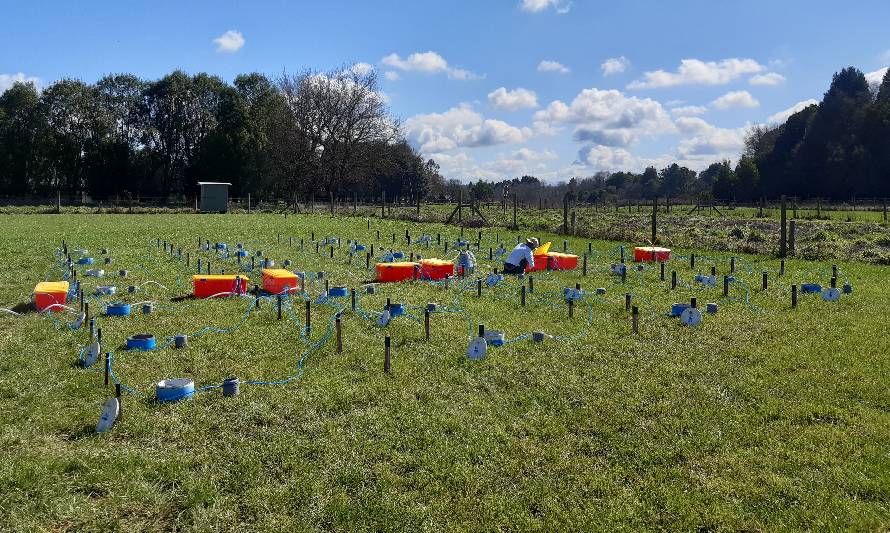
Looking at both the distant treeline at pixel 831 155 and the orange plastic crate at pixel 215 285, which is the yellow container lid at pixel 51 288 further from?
the distant treeline at pixel 831 155

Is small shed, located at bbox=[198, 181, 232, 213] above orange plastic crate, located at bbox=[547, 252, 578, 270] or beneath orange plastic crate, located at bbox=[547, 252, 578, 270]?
above

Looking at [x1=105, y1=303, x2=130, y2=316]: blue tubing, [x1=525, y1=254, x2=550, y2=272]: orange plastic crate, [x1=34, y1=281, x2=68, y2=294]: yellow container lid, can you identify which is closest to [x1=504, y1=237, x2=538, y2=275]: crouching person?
[x1=525, y1=254, x2=550, y2=272]: orange plastic crate

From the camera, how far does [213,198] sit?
45000mm

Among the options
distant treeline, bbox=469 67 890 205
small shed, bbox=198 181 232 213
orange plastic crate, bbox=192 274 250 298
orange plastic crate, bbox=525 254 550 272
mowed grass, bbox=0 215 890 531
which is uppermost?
distant treeline, bbox=469 67 890 205

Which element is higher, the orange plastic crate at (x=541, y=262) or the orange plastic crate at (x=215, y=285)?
the orange plastic crate at (x=541, y=262)

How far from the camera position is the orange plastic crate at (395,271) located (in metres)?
13.3

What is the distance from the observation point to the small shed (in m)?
44.8

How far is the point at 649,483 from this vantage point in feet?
14.5

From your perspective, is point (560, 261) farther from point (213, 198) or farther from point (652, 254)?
point (213, 198)

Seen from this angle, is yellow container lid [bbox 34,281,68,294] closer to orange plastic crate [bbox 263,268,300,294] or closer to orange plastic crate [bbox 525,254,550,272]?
orange plastic crate [bbox 263,268,300,294]

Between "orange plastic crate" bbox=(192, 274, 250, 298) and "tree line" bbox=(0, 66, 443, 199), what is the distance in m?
47.1

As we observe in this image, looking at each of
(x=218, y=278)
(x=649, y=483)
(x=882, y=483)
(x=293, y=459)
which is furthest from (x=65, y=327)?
(x=882, y=483)

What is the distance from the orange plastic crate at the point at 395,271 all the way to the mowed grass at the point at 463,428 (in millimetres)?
3442

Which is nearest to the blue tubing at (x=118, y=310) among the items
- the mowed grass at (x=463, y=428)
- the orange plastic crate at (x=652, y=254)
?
the mowed grass at (x=463, y=428)
